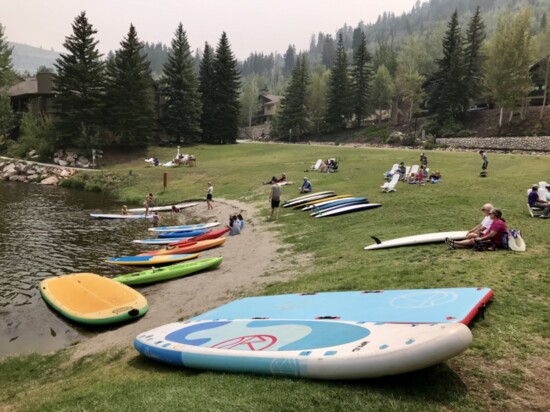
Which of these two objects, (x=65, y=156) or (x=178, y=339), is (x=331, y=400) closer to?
(x=178, y=339)

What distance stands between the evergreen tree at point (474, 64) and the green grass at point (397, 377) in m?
44.2

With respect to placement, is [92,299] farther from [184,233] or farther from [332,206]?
[332,206]

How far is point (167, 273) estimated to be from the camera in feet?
47.4

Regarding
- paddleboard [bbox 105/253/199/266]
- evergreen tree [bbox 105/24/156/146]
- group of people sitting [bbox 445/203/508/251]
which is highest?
evergreen tree [bbox 105/24/156/146]

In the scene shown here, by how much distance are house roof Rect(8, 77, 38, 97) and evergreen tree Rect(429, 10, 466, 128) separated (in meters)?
58.9

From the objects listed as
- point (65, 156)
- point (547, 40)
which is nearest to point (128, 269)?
point (65, 156)

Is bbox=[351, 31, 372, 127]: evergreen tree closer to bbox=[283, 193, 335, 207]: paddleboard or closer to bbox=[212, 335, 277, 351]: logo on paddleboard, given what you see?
bbox=[283, 193, 335, 207]: paddleboard

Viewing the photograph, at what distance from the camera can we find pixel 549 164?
2947 cm

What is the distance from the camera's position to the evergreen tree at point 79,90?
49.7 m

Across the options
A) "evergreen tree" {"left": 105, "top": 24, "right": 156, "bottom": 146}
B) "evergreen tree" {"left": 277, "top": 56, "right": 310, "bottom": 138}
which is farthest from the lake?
"evergreen tree" {"left": 277, "top": 56, "right": 310, "bottom": 138}

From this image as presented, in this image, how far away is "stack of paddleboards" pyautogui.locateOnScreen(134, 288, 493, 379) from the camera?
5328 millimetres

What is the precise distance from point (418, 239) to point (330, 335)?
775 cm

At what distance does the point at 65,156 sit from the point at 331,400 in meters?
52.2

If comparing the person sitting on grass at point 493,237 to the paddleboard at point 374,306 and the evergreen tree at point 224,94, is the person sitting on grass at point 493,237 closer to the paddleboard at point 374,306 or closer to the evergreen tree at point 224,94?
the paddleboard at point 374,306
